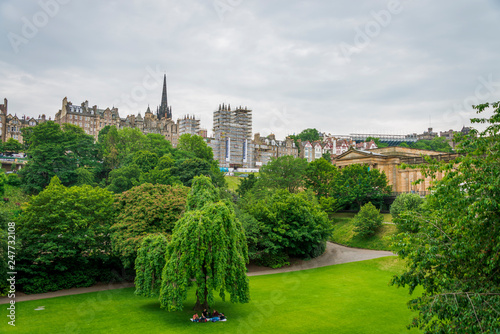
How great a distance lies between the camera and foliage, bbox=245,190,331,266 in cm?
3831

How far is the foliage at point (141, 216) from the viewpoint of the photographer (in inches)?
1093

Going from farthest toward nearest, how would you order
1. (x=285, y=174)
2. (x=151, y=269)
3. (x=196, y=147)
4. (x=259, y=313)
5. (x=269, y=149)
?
(x=269, y=149)
(x=196, y=147)
(x=285, y=174)
(x=151, y=269)
(x=259, y=313)

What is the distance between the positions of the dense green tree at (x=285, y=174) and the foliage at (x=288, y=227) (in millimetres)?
18918

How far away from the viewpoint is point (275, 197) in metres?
42.0

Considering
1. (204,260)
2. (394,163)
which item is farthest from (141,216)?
(394,163)

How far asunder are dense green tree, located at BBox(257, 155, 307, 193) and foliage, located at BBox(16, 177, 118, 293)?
32.9m

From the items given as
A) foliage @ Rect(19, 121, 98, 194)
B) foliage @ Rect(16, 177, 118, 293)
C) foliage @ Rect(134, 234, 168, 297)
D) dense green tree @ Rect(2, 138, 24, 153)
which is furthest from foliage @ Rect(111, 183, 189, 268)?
dense green tree @ Rect(2, 138, 24, 153)

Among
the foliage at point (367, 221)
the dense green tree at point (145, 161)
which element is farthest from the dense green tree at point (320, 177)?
the dense green tree at point (145, 161)

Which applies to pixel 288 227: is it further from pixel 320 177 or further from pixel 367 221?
pixel 320 177

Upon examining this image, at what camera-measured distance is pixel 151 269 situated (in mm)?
22984

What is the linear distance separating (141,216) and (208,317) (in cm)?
1134

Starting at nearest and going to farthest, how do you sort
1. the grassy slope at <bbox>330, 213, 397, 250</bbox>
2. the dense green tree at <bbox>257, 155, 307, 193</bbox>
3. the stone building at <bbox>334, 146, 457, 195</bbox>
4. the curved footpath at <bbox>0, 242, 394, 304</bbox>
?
the curved footpath at <bbox>0, 242, 394, 304</bbox>
the grassy slope at <bbox>330, 213, 397, 250</bbox>
the dense green tree at <bbox>257, 155, 307, 193</bbox>
the stone building at <bbox>334, 146, 457, 195</bbox>

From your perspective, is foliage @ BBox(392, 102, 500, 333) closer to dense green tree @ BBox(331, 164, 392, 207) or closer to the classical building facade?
dense green tree @ BBox(331, 164, 392, 207)

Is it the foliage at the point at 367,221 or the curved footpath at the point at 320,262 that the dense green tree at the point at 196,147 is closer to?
the curved footpath at the point at 320,262
